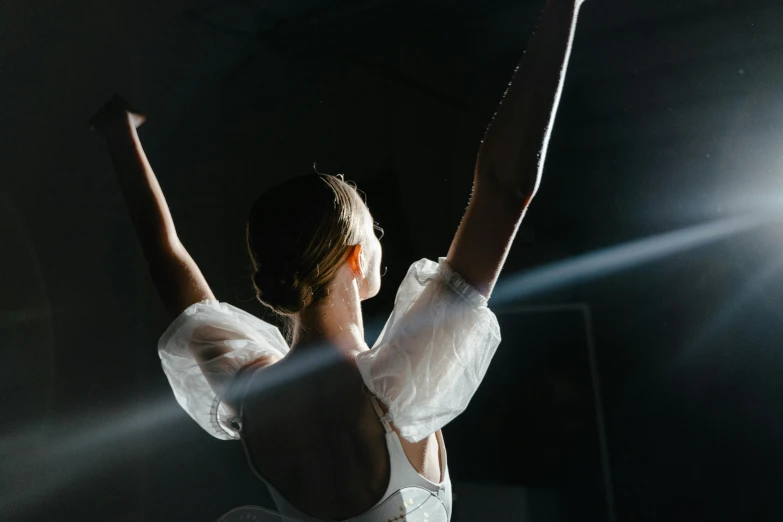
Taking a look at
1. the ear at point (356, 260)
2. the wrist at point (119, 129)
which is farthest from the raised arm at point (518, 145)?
the wrist at point (119, 129)

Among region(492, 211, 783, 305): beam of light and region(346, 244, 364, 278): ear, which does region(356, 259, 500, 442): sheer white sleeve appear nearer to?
region(346, 244, 364, 278): ear

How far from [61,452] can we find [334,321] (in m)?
0.49

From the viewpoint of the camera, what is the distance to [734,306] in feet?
2.39

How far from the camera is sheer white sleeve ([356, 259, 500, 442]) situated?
1.54 ft

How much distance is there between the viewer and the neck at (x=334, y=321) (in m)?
0.55

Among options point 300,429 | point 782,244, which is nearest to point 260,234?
point 300,429

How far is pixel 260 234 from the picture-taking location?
1.77 ft

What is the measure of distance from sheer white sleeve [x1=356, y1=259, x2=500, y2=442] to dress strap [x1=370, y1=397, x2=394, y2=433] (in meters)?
0.01

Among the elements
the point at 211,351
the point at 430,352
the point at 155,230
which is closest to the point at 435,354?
the point at 430,352

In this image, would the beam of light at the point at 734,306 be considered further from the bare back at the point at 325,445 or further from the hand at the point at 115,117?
the hand at the point at 115,117

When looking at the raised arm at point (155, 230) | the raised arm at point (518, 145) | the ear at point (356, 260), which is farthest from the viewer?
the raised arm at point (155, 230)

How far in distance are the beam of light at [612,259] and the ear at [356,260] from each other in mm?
318

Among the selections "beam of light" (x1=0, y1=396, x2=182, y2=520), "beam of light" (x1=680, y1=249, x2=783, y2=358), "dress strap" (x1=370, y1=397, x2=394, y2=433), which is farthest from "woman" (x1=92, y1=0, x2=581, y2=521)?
"beam of light" (x1=680, y1=249, x2=783, y2=358)

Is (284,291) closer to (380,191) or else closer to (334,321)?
(334,321)
